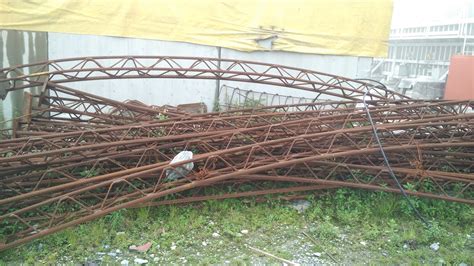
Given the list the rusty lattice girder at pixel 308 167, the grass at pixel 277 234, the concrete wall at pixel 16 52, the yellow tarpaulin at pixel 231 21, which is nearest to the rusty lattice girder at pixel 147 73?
the concrete wall at pixel 16 52

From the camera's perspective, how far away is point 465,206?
5.64 m

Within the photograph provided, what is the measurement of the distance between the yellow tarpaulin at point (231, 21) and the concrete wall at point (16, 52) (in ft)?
0.60

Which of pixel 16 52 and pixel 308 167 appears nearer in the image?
pixel 308 167

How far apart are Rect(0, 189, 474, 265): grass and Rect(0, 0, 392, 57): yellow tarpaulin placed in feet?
19.1

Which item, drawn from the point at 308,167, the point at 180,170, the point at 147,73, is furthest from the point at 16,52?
the point at 308,167

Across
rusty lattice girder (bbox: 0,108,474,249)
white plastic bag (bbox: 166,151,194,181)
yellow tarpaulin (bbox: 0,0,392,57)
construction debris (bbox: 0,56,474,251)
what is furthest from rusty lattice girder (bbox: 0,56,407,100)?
white plastic bag (bbox: 166,151,194,181)

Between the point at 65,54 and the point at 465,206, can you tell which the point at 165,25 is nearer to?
the point at 65,54

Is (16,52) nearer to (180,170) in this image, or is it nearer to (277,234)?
(180,170)

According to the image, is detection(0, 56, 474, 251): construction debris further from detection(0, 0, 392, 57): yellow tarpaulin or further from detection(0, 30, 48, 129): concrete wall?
detection(0, 0, 392, 57): yellow tarpaulin

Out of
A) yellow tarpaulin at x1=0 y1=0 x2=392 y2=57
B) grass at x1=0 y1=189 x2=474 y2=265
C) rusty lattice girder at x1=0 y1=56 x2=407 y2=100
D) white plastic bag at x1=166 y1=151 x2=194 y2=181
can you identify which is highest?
yellow tarpaulin at x1=0 y1=0 x2=392 y2=57

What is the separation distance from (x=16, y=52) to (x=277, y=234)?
24.7 ft

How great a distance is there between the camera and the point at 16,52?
8578mm

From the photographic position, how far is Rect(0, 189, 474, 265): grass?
437 cm

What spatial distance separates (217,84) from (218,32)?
142 cm
